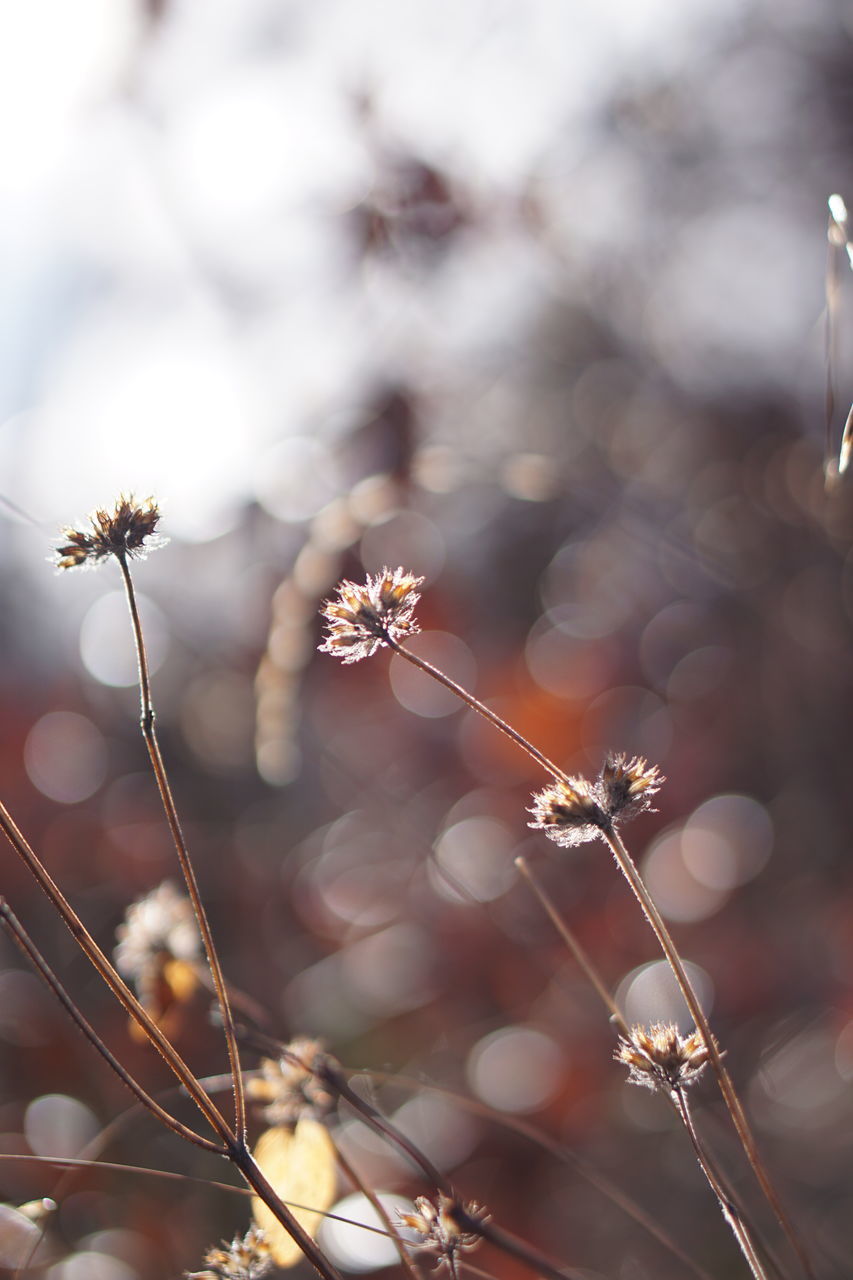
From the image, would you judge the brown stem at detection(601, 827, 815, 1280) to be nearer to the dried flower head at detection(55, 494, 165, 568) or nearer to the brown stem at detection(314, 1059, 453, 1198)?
the brown stem at detection(314, 1059, 453, 1198)

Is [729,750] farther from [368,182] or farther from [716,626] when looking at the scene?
[368,182]

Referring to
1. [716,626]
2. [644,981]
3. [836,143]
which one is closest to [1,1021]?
[644,981]

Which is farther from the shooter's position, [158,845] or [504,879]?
[158,845]

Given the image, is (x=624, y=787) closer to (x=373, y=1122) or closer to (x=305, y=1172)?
(x=373, y=1122)

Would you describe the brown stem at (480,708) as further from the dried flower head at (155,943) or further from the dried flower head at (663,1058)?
the dried flower head at (155,943)

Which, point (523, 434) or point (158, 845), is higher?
point (523, 434)

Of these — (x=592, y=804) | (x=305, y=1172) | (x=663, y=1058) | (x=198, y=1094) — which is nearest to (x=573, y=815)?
(x=592, y=804)
